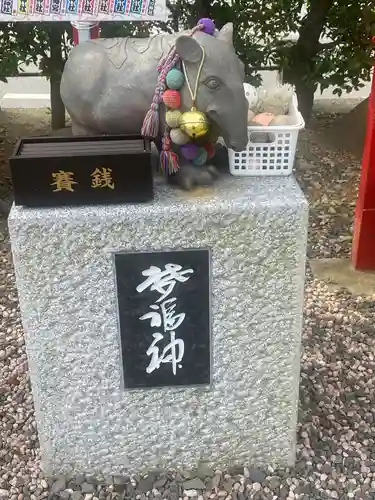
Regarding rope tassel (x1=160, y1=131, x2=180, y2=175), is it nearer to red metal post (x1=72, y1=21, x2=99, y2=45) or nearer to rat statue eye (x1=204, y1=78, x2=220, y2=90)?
rat statue eye (x1=204, y1=78, x2=220, y2=90)

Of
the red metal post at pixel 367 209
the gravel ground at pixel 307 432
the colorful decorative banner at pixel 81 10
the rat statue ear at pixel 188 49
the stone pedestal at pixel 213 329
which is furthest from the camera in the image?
the red metal post at pixel 367 209

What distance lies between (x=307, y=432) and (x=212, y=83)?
1386mm

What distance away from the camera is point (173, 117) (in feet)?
6.20

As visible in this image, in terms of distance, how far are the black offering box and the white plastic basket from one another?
32cm

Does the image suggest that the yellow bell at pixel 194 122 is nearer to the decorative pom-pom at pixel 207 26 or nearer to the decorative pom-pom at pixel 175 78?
the decorative pom-pom at pixel 175 78

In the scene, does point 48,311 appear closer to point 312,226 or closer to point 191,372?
point 191,372

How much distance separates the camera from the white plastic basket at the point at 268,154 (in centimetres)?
201

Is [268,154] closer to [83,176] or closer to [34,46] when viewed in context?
[83,176]

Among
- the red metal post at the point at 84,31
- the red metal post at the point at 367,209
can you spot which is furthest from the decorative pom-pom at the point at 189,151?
the red metal post at the point at 367,209

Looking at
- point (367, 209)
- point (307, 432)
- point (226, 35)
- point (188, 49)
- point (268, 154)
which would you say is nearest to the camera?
point (188, 49)

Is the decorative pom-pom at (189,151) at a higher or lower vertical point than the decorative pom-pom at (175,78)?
lower

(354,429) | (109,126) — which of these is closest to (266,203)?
(109,126)

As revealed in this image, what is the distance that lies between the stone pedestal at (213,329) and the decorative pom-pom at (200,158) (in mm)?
86

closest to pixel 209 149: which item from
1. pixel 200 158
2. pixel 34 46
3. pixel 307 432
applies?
pixel 200 158
